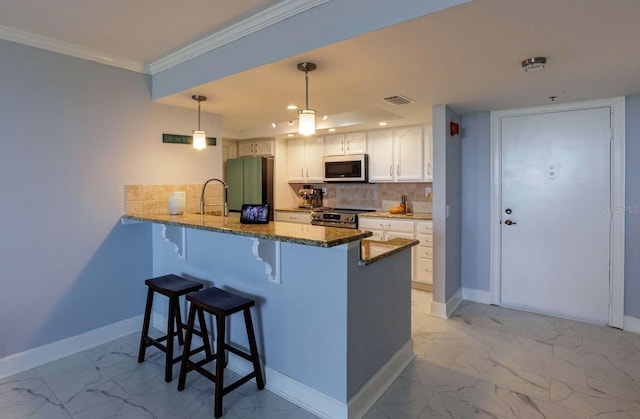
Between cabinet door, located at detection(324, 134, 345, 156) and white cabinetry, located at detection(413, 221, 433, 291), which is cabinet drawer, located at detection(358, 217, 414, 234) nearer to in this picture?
white cabinetry, located at detection(413, 221, 433, 291)

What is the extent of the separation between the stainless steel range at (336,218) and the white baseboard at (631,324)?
289 centimetres

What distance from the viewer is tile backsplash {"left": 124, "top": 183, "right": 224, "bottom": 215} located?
10.0ft

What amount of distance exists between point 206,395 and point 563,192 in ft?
11.5

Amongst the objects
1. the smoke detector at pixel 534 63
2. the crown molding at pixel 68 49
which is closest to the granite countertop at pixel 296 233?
the smoke detector at pixel 534 63

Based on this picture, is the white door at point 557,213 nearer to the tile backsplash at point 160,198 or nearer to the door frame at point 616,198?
the door frame at point 616,198

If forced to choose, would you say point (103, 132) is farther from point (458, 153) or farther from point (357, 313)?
point (458, 153)

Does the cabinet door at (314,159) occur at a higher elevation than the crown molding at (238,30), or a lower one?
lower

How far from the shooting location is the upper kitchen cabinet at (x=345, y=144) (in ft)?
16.4

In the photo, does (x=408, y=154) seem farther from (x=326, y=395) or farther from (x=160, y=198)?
(x=326, y=395)

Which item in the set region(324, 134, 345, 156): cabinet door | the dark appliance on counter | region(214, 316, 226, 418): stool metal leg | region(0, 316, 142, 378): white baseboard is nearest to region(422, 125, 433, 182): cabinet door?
region(324, 134, 345, 156): cabinet door

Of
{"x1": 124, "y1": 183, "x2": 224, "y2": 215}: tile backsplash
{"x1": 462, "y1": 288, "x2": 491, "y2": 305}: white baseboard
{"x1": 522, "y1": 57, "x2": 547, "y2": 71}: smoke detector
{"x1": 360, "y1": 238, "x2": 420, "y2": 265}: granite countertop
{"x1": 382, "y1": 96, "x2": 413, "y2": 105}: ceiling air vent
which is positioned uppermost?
{"x1": 382, "y1": 96, "x2": 413, "y2": 105}: ceiling air vent

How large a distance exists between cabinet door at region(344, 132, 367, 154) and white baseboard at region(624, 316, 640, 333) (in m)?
3.31

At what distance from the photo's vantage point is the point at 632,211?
10.2 ft

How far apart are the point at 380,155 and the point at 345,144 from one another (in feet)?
1.93
